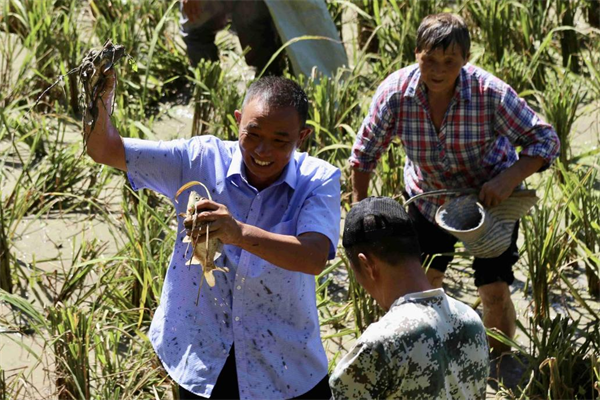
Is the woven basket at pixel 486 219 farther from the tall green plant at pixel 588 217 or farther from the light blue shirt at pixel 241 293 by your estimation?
the light blue shirt at pixel 241 293

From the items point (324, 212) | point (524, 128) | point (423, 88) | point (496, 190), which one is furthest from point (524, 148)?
point (324, 212)

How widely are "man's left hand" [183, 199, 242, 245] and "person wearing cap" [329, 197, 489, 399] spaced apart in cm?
24

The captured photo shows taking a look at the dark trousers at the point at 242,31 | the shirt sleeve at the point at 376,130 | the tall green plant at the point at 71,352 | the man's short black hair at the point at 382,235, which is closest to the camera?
the man's short black hair at the point at 382,235

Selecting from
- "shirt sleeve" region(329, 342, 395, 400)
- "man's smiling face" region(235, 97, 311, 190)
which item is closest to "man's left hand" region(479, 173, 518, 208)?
"man's smiling face" region(235, 97, 311, 190)

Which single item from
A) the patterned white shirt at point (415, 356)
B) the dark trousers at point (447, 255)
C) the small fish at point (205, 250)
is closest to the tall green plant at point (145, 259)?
the dark trousers at point (447, 255)

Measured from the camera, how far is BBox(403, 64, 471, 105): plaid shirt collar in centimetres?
333

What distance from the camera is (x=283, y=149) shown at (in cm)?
242

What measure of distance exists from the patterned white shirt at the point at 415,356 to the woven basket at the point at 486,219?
1318 millimetres

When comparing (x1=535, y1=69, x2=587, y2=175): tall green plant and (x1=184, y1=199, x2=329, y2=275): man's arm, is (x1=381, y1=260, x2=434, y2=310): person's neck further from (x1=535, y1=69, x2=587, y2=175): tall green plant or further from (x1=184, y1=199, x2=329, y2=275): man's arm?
(x1=535, y1=69, x2=587, y2=175): tall green plant

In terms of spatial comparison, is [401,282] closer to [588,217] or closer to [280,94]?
[280,94]

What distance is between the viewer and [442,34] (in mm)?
3268

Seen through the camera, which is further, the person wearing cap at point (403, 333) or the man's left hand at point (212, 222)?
the man's left hand at point (212, 222)

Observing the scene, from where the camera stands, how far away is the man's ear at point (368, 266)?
2064 mm

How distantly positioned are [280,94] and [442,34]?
1.00 metres
